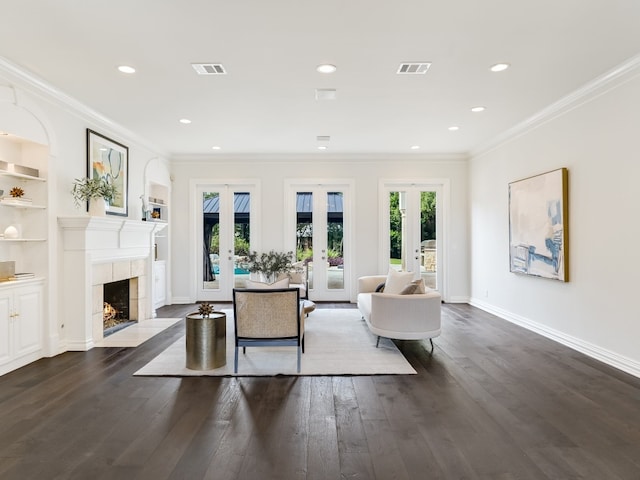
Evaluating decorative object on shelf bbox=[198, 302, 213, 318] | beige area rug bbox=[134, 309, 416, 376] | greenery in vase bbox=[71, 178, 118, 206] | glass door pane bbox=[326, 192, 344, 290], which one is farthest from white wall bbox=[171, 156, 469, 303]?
decorative object on shelf bbox=[198, 302, 213, 318]

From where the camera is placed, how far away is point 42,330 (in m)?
4.34

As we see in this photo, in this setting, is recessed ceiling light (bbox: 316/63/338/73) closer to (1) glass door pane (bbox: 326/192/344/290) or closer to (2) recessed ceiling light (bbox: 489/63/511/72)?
(2) recessed ceiling light (bbox: 489/63/511/72)

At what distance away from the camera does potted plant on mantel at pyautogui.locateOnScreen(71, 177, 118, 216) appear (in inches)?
191

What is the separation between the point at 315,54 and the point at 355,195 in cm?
454

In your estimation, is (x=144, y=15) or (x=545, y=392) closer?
(x=144, y=15)

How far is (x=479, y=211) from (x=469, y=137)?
154 centimetres

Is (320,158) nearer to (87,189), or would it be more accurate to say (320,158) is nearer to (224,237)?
(224,237)

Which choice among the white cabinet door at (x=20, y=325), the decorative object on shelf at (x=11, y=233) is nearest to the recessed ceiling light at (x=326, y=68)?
the decorative object on shelf at (x=11, y=233)

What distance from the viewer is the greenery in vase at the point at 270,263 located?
7.61 m

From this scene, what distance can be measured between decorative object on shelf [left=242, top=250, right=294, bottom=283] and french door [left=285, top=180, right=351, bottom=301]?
1.43 feet

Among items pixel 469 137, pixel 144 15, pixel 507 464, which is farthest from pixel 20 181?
pixel 469 137

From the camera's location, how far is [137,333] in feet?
18.0

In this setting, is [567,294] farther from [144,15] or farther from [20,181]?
[20,181]

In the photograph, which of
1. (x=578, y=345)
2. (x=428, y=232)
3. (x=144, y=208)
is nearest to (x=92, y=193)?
(x=144, y=208)
